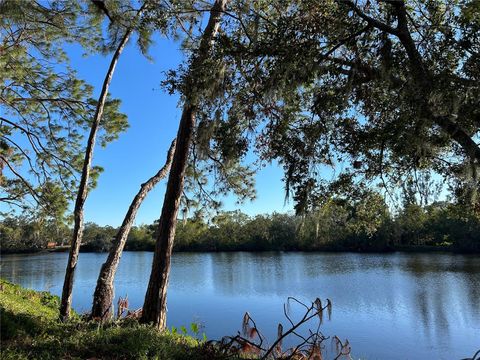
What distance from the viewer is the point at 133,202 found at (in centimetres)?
801

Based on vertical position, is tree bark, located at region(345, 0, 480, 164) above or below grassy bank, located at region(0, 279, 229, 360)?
above

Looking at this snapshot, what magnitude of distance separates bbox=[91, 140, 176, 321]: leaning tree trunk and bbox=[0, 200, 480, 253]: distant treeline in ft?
4.16

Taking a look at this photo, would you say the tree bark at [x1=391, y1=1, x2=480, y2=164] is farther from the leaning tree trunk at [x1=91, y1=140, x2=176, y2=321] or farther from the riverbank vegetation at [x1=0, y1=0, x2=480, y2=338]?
the leaning tree trunk at [x1=91, y1=140, x2=176, y2=321]

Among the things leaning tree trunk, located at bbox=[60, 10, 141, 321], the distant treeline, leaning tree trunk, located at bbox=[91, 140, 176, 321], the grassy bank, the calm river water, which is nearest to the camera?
the grassy bank

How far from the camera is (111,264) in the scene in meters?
7.31

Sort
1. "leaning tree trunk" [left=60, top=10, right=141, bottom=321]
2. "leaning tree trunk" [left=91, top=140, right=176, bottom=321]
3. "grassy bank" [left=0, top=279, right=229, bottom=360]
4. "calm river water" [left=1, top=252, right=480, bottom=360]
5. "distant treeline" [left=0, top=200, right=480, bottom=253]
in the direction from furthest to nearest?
"calm river water" [left=1, top=252, right=480, bottom=360] < "leaning tree trunk" [left=91, top=140, right=176, bottom=321] < "leaning tree trunk" [left=60, top=10, right=141, bottom=321] < "distant treeline" [left=0, top=200, right=480, bottom=253] < "grassy bank" [left=0, top=279, right=229, bottom=360]

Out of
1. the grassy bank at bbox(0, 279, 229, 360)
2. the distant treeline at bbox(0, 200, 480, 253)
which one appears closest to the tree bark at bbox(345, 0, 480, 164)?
the distant treeline at bbox(0, 200, 480, 253)

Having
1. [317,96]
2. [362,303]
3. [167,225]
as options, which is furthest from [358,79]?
[362,303]

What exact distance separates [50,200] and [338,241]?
5329cm

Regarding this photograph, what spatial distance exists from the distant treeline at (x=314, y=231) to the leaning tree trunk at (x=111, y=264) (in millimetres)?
1268

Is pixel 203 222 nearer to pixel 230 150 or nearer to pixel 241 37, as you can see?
pixel 230 150

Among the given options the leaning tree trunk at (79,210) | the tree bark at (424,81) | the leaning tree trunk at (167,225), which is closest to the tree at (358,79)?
the tree bark at (424,81)

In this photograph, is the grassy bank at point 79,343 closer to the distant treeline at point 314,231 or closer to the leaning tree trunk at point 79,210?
the leaning tree trunk at point 79,210

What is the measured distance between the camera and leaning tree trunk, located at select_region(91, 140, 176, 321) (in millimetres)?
7062
